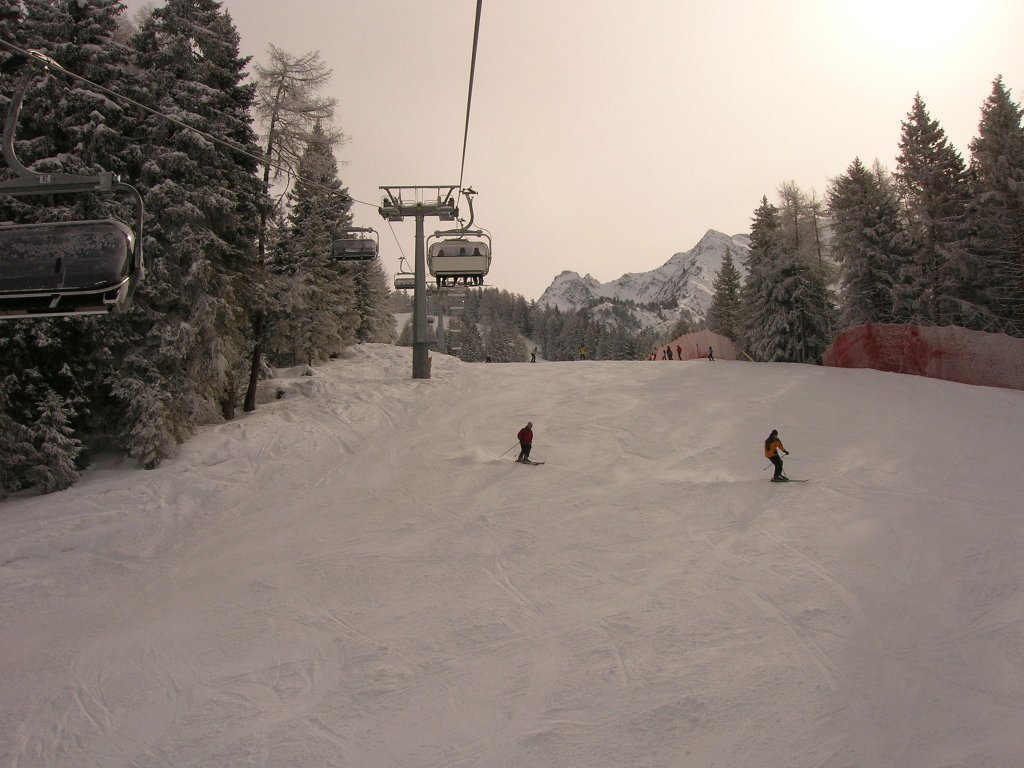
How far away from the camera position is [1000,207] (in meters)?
26.3

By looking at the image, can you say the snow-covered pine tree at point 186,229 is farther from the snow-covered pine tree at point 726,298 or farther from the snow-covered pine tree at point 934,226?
the snow-covered pine tree at point 726,298

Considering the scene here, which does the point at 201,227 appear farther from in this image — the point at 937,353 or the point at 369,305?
the point at 369,305

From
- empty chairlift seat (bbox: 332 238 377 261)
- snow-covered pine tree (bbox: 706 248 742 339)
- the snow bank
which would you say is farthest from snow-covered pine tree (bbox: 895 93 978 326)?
empty chairlift seat (bbox: 332 238 377 261)

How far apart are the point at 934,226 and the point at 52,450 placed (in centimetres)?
3786

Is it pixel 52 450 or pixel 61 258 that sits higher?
pixel 61 258

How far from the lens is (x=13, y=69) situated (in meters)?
15.0

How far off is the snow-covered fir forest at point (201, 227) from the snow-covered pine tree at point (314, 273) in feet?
0.50

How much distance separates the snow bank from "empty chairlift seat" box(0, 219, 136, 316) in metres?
28.9

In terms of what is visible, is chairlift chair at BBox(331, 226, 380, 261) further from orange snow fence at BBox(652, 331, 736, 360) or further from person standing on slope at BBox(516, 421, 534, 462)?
orange snow fence at BBox(652, 331, 736, 360)

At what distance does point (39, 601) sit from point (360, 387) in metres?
14.5

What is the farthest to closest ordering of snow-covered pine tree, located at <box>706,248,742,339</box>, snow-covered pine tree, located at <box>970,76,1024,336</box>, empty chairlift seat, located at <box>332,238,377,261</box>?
snow-covered pine tree, located at <box>706,248,742,339</box> < snow-covered pine tree, located at <box>970,76,1024,336</box> < empty chairlift seat, located at <box>332,238,377,261</box>

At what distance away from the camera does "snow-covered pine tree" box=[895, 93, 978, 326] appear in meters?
27.7

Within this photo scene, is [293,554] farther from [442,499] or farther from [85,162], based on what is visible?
[85,162]

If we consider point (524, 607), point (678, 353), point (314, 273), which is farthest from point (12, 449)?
point (678, 353)
